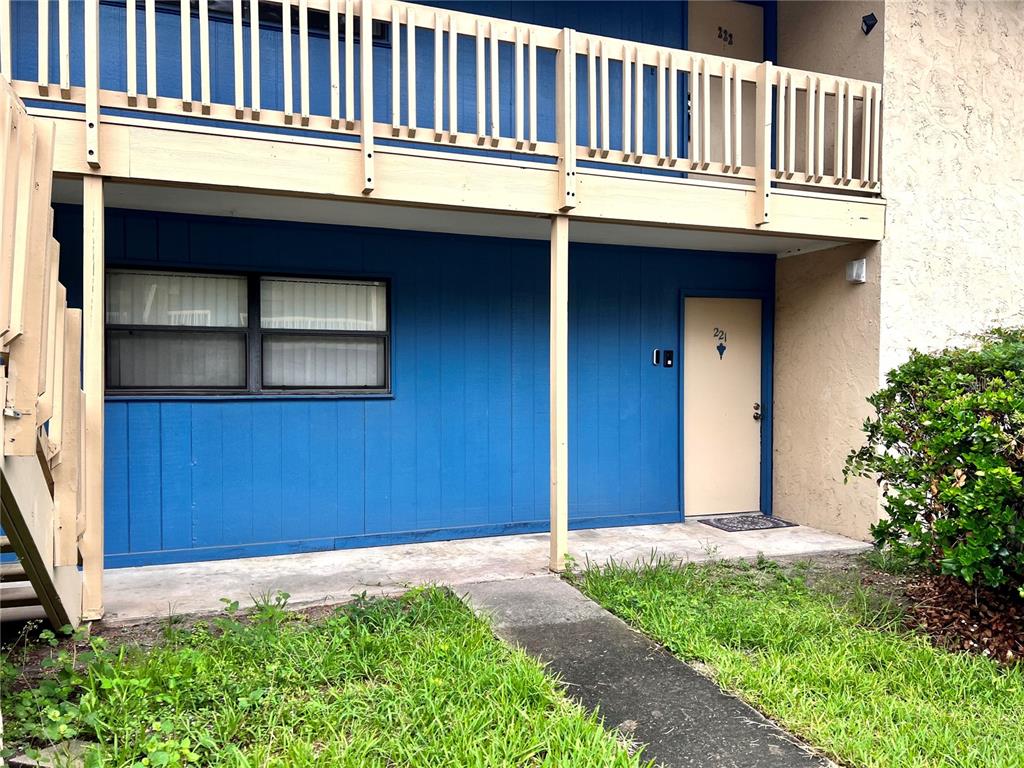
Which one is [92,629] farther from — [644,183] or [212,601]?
[644,183]

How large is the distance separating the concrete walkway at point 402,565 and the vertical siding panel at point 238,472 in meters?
0.25

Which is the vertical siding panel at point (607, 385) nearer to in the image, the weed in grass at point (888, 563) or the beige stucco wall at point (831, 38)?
the weed in grass at point (888, 563)

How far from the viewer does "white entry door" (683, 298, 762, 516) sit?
6957mm

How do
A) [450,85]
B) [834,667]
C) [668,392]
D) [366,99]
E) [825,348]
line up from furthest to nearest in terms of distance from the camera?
[668,392] → [825,348] → [450,85] → [366,99] → [834,667]

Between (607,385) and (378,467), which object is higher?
(607,385)

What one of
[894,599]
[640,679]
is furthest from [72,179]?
[894,599]

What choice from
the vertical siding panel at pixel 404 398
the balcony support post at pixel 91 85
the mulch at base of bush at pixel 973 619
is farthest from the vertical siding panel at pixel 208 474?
the mulch at base of bush at pixel 973 619

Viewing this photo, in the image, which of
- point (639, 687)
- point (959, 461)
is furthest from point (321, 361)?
point (959, 461)

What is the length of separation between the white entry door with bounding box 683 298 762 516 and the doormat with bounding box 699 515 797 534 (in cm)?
15

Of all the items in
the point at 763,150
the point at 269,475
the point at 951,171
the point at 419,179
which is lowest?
the point at 269,475

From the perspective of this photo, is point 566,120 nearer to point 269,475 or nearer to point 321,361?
point 321,361

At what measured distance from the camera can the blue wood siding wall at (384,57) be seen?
5.07m

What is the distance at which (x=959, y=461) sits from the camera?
3693mm

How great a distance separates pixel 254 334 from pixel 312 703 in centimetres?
331
